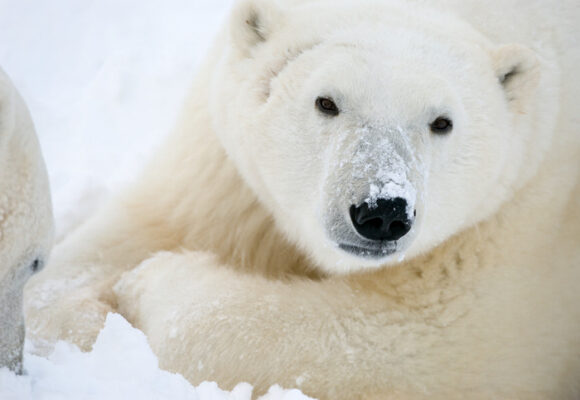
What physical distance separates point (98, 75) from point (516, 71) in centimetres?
323

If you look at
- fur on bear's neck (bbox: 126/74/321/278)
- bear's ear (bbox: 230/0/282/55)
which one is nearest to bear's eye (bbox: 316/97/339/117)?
bear's ear (bbox: 230/0/282/55)

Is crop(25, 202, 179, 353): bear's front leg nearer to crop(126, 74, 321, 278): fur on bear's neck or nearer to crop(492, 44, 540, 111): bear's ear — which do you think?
crop(126, 74, 321, 278): fur on bear's neck

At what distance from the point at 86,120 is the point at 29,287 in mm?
1764

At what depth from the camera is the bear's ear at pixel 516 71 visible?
8.84ft

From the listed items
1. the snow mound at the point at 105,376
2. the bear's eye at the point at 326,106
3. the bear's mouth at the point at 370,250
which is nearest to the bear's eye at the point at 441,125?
the bear's eye at the point at 326,106

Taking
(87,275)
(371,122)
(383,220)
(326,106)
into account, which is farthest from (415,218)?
(87,275)

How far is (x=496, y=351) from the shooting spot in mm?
Answer: 2787

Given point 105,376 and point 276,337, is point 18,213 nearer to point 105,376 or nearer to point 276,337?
point 105,376

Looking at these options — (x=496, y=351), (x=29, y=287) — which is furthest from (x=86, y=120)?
(x=496, y=351)

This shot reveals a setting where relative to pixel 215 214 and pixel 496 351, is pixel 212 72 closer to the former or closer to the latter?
pixel 215 214

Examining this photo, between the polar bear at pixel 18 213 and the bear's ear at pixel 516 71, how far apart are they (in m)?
1.68

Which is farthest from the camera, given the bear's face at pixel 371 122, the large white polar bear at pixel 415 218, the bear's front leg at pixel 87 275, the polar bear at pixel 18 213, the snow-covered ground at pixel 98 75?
the snow-covered ground at pixel 98 75

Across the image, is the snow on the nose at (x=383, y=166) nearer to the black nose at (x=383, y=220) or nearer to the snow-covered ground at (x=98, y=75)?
the black nose at (x=383, y=220)

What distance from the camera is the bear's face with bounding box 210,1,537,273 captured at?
239 centimetres
